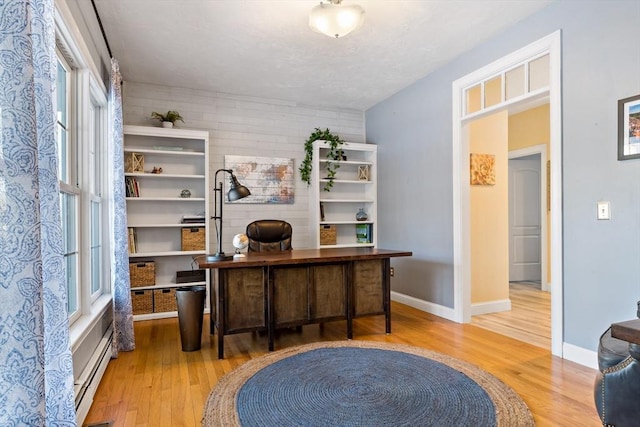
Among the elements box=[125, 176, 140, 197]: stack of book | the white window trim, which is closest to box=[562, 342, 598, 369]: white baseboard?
the white window trim

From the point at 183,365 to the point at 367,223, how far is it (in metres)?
3.27

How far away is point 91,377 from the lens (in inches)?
92.0

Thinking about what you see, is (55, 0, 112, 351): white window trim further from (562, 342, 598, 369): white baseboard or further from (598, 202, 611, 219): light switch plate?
(598, 202, 611, 219): light switch plate

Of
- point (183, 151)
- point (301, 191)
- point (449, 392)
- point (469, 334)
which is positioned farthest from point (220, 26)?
point (469, 334)

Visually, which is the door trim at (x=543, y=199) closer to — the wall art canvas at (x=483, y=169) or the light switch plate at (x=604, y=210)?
the wall art canvas at (x=483, y=169)

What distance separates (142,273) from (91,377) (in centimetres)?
197

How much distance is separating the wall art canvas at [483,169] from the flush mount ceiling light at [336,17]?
2.38 meters

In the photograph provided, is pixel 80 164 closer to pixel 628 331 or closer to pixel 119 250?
pixel 119 250

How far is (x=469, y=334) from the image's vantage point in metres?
3.50

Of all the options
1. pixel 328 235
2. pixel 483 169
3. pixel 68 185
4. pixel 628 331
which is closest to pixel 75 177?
pixel 68 185

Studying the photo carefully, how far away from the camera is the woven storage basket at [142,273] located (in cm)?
415

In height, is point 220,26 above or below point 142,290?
above

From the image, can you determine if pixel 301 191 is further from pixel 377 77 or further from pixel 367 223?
pixel 377 77

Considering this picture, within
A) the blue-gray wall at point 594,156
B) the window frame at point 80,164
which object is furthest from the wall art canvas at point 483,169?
the window frame at point 80,164
